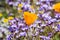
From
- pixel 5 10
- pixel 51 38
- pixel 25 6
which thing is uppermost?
pixel 25 6

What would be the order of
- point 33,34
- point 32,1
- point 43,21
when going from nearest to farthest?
1. point 33,34
2. point 43,21
3. point 32,1

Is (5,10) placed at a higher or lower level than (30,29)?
lower

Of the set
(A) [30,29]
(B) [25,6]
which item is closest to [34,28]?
(A) [30,29]

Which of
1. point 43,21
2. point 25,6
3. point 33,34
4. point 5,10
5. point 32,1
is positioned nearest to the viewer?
point 33,34

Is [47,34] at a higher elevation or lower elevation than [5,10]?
higher

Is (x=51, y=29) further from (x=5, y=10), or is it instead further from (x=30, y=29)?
(x=5, y=10)

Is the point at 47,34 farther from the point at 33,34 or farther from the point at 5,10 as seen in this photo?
the point at 5,10

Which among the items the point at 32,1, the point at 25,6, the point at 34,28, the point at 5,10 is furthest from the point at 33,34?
the point at 5,10

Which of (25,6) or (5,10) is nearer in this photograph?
(25,6)

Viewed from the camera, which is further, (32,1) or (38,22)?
(32,1)
